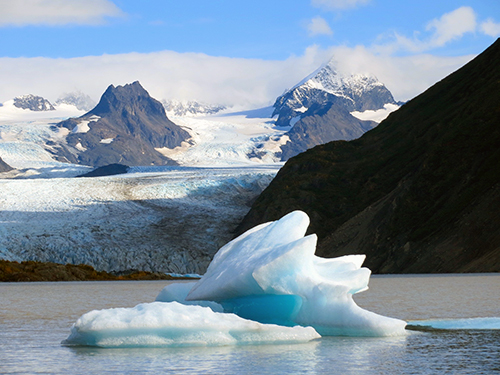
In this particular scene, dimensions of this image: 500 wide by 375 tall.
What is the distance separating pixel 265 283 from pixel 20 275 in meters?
33.5

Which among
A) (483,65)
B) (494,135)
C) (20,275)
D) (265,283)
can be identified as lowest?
(20,275)

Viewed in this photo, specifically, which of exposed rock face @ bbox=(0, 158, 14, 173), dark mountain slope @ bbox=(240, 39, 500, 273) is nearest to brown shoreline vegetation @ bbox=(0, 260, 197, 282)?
dark mountain slope @ bbox=(240, 39, 500, 273)

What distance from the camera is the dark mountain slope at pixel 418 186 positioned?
37.2 m

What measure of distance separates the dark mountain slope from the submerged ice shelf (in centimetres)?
2430

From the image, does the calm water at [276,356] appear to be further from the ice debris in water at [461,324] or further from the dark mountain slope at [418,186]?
the dark mountain slope at [418,186]

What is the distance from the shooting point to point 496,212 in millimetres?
36344

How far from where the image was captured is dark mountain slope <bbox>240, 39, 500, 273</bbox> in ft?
122

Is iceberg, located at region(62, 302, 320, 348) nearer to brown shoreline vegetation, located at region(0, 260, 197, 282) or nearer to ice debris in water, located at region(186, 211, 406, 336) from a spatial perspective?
ice debris in water, located at region(186, 211, 406, 336)

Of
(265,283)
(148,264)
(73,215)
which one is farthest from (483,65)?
(265,283)

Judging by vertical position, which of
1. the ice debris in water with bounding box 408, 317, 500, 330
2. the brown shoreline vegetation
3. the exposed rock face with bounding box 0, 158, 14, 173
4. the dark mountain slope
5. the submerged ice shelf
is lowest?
the brown shoreline vegetation

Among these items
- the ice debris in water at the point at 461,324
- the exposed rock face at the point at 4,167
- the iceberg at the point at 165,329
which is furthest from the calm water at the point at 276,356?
the exposed rock face at the point at 4,167

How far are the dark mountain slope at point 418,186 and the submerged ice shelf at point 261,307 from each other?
2430 centimetres

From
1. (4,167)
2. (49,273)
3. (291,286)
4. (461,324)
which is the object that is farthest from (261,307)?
(4,167)

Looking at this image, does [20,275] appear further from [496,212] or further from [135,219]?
[496,212]
